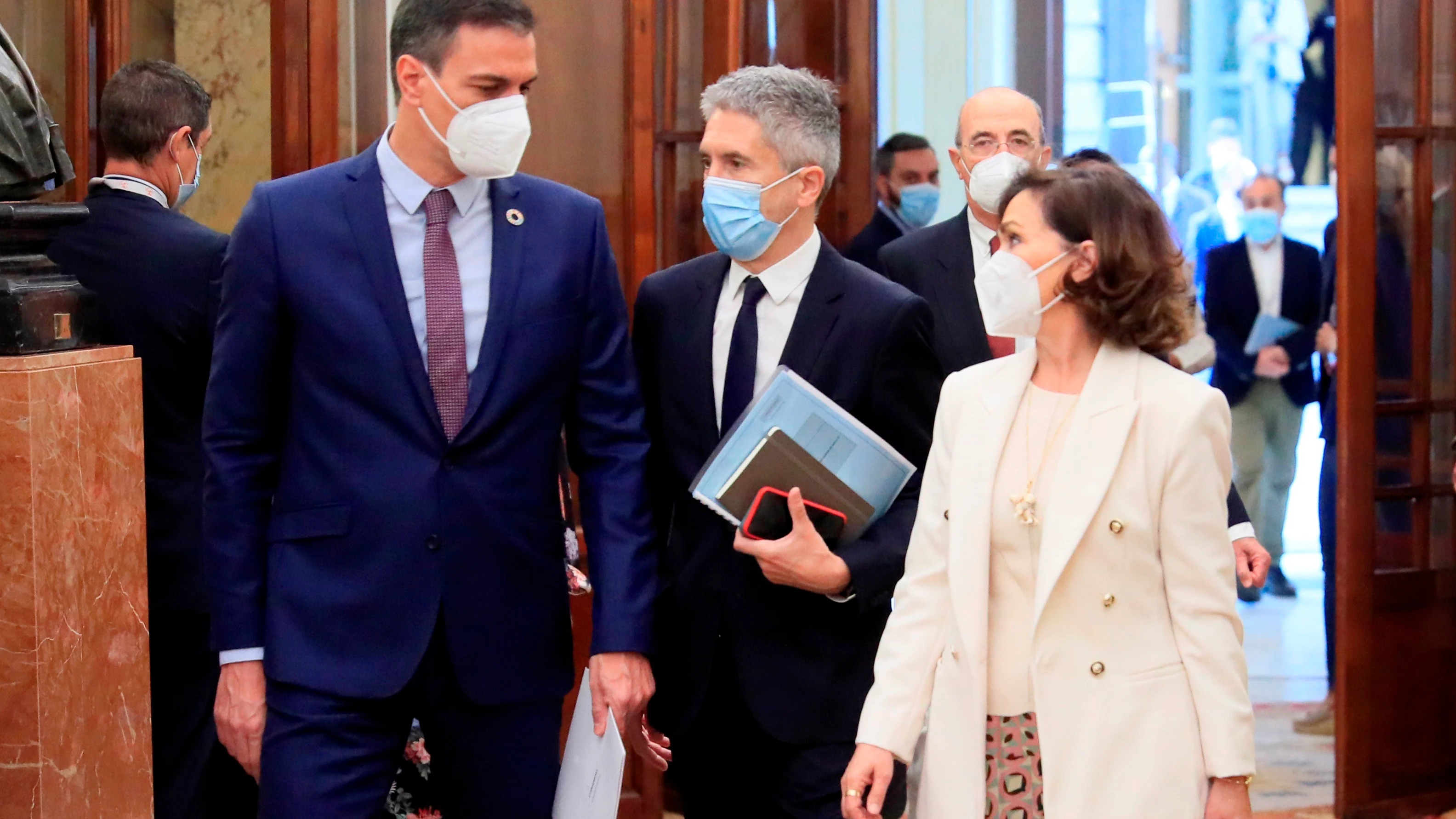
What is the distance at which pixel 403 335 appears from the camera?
7.88 ft

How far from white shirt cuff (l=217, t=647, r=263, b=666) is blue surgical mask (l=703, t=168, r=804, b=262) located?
96cm

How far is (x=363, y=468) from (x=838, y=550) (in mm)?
725

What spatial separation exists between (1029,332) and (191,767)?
2.15 meters

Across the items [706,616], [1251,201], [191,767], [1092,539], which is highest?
[1251,201]

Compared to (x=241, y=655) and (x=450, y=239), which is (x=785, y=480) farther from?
(x=241, y=655)

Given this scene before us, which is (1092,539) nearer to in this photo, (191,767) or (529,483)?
(529,483)

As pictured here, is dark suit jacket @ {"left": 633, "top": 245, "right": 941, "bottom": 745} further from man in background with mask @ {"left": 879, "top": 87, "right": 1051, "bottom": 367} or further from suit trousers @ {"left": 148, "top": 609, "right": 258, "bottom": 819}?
suit trousers @ {"left": 148, "top": 609, "right": 258, "bottom": 819}

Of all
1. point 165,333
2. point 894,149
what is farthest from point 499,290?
point 894,149

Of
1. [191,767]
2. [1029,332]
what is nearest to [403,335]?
[1029,332]

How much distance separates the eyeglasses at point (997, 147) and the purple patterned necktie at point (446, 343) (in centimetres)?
170

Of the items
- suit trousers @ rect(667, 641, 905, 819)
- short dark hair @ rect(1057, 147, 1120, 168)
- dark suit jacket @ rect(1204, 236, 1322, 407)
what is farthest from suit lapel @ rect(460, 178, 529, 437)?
dark suit jacket @ rect(1204, 236, 1322, 407)

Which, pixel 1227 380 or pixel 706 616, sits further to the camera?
pixel 1227 380

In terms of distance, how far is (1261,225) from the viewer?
8.53m

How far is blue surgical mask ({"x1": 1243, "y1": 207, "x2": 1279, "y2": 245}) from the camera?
8.52 m
